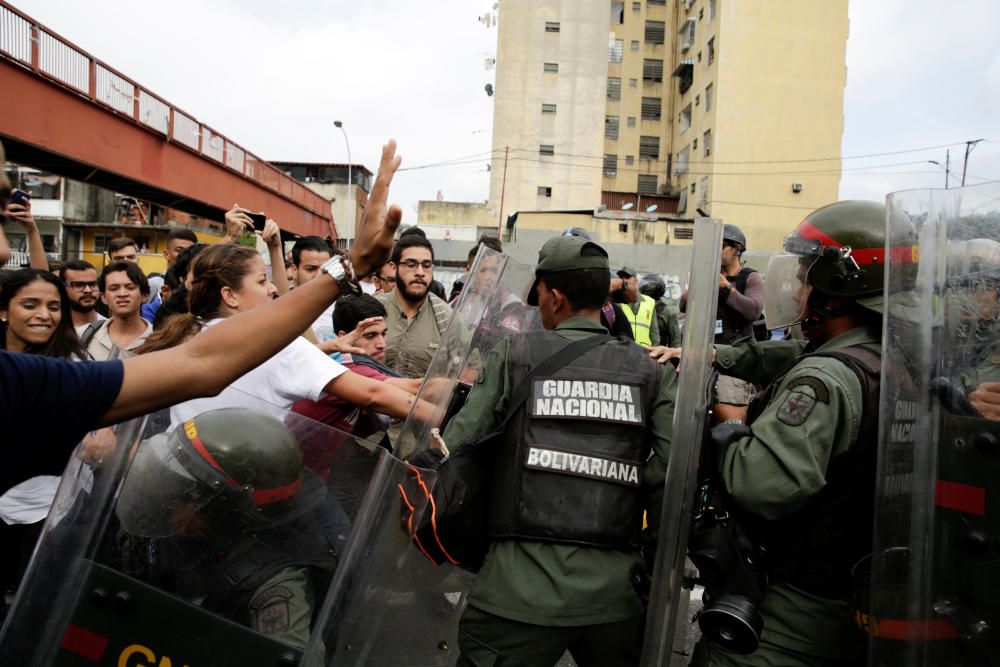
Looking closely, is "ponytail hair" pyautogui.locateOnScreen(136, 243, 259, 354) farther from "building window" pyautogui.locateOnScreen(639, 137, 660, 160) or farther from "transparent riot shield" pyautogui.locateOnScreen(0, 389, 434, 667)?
"building window" pyautogui.locateOnScreen(639, 137, 660, 160)

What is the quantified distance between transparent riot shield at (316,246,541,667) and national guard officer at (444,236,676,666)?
0.11 metres

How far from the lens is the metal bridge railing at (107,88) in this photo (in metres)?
10.5

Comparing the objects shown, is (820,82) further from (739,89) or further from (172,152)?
(172,152)

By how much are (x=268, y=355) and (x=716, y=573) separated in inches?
51.1

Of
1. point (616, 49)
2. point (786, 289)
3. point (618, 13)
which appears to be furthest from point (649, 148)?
point (786, 289)

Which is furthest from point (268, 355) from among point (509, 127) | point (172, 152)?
point (509, 127)

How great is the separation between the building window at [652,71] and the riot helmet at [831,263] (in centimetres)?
5084

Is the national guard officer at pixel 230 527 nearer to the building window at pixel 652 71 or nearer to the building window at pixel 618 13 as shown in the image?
the building window at pixel 652 71

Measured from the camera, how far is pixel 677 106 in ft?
149

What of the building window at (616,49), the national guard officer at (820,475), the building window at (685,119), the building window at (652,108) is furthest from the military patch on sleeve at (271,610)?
the building window at (616,49)

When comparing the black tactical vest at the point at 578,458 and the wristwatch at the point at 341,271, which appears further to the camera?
the black tactical vest at the point at 578,458

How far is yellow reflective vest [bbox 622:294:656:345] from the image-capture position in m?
6.50

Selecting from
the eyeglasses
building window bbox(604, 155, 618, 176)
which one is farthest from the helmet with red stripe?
building window bbox(604, 155, 618, 176)

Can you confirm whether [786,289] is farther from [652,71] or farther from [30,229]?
[652,71]
